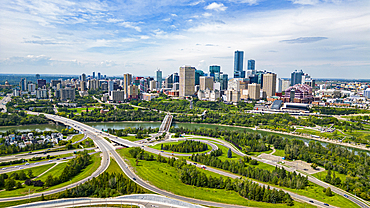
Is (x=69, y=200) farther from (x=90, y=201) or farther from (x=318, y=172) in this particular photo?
(x=318, y=172)

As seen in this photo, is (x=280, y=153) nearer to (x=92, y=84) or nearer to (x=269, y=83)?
(x=269, y=83)

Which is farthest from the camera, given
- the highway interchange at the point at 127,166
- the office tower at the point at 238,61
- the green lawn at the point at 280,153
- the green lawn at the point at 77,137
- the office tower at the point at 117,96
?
the office tower at the point at 238,61

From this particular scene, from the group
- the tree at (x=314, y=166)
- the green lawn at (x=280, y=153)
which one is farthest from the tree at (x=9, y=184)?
the tree at (x=314, y=166)

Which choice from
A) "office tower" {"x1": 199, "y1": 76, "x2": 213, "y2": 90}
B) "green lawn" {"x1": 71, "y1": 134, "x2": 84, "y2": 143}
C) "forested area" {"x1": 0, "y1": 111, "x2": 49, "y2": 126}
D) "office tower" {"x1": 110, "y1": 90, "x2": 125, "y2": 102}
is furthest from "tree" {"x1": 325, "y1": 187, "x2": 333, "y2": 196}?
"office tower" {"x1": 199, "y1": 76, "x2": 213, "y2": 90}

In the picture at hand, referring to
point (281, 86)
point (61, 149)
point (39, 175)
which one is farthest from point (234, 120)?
point (281, 86)

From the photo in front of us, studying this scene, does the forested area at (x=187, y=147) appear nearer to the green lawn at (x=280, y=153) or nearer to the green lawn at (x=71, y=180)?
the green lawn at (x=71, y=180)

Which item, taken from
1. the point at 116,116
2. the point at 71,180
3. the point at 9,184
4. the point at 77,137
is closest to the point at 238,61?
the point at 116,116

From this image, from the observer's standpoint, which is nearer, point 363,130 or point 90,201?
point 90,201
